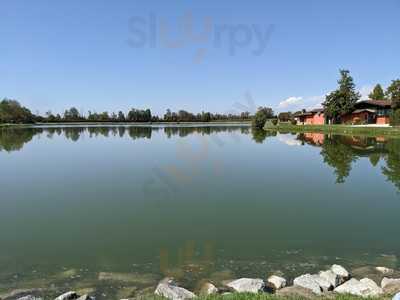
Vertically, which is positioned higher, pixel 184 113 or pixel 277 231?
pixel 184 113

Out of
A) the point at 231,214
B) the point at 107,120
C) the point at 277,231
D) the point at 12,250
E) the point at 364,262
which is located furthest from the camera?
the point at 107,120

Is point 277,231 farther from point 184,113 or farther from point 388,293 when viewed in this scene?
point 184,113

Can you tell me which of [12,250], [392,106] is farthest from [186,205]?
[392,106]

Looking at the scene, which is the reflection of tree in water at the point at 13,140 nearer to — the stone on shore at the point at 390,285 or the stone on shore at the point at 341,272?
the stone on shore at the point at 341,272

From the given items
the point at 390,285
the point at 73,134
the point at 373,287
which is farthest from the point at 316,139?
the point at 73,134

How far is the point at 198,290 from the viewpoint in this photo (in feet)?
14.0

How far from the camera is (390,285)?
4.04 m

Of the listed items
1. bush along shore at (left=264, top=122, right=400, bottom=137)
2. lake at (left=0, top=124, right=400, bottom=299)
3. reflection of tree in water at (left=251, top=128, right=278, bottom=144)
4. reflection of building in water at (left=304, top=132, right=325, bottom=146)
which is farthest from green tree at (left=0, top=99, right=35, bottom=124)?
lake at (left=0, top=124, right=400, bottom=299)

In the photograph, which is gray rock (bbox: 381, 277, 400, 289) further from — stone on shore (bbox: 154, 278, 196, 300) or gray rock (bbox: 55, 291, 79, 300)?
gray rock (bbox: 55, 291, 79, 300)

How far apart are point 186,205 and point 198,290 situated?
156 inches

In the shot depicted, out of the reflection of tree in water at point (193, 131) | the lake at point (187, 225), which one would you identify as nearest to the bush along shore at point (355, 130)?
the reflection of tree in water at point (193, 131)

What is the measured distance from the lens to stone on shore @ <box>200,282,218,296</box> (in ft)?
13.1

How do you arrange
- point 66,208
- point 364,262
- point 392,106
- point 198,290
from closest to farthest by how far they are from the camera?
point 198,290 < point 364,262 < point 66,208 < point 392,106

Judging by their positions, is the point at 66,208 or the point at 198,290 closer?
the point at 198,290
